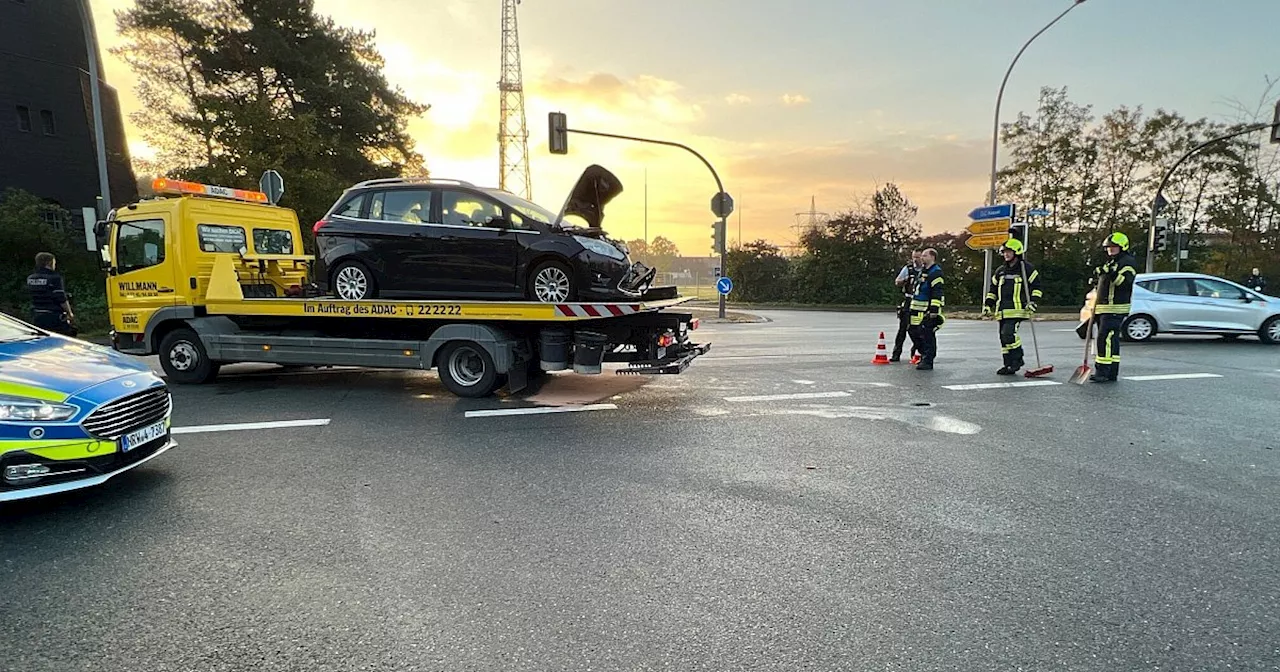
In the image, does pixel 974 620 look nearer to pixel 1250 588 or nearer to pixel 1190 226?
pixel 1250 588

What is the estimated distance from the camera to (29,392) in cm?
367

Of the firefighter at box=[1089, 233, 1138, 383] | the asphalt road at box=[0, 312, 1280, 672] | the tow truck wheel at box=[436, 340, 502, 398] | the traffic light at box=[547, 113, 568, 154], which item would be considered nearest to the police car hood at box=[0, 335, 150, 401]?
the asphalt road at box=[0, 312, 1280, 672]

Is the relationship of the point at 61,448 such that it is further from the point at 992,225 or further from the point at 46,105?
the point at 46,105

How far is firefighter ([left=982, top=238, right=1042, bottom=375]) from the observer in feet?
28.1

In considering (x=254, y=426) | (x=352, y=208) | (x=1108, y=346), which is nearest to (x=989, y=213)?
(x=1108, y=346)

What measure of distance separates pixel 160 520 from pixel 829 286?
3365cm

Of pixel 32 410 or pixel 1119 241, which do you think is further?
pixel 1119 241

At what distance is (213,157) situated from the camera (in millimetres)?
21109

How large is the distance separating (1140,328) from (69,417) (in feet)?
53.2

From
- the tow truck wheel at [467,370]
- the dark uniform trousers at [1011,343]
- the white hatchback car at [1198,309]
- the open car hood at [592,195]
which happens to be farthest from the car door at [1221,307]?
the tow truck wheel at [467,370]

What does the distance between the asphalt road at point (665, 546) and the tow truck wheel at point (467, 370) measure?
95cm

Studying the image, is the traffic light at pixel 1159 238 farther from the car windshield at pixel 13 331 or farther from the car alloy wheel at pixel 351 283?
the car windshield at pixel 13 331

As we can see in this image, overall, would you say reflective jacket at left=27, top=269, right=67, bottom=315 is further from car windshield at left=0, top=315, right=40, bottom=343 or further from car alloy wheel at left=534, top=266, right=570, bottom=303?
A: car alloy wheel at left=534, top=266, right=570, bottom=303

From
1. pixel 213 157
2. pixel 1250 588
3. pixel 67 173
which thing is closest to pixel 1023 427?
pixel 1250 588
